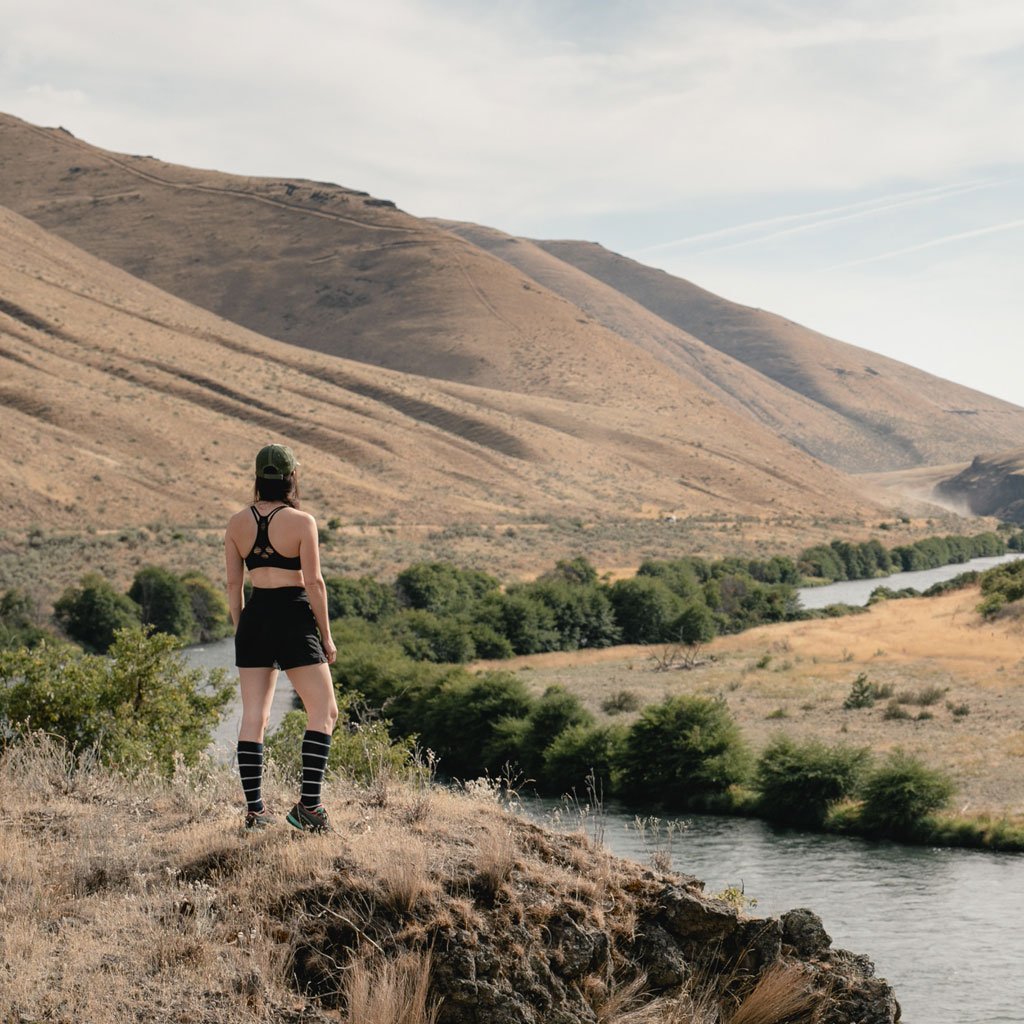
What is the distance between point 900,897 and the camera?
30625mm

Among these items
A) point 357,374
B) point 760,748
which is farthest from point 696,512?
point 760,748

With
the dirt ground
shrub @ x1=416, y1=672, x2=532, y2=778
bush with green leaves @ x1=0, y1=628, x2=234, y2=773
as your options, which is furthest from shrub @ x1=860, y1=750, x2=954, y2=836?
bush with green leaves @ x1=0, y1=628, x2=234, y2=773

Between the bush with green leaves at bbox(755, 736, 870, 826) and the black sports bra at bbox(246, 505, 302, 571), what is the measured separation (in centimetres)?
3443

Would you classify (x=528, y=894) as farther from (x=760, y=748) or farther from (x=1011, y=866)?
(x=760, y=748)

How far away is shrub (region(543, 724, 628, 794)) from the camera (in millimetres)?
43406

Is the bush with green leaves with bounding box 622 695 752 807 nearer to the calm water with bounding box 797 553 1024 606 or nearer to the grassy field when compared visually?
the grassy field

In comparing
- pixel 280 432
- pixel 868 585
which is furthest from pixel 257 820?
pixel 280 432

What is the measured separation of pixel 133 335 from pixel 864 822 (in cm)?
11201

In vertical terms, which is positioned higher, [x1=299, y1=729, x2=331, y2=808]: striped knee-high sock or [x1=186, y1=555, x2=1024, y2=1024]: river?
[x1=299, y1=729, x2=331, y2=808]: striped knee-high sock

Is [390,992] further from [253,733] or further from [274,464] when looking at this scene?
[274,464]

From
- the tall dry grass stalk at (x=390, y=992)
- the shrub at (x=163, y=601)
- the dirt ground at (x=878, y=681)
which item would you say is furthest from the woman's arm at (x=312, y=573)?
the shrub at (x=163, y=601)

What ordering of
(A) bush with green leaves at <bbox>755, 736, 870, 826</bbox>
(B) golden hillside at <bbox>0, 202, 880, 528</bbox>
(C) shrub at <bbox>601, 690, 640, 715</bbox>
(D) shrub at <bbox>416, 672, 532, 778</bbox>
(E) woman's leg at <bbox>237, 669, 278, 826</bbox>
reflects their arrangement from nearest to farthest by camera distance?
(E) woman's leg at <bbox>237, 669, 278, 826</bbox> → (A) bush with green leaves at <bbox>755, 736, 870, 826</bbox> → (D) shrub at <bbox>416, 672, 532, 778</bbox> → (C) shrub at <bbox>601, 690, 640, 715</bbox> → (B) golden hillside at <bbox>0, 202, 880, 528</bbox>

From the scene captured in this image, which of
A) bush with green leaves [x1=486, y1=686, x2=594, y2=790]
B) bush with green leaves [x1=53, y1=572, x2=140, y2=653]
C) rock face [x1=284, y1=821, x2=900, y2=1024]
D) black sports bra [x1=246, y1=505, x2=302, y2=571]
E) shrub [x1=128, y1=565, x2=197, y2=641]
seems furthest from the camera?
shrub [x1=128, y1=565, x2=197, y2=641]

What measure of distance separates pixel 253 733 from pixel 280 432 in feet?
380
